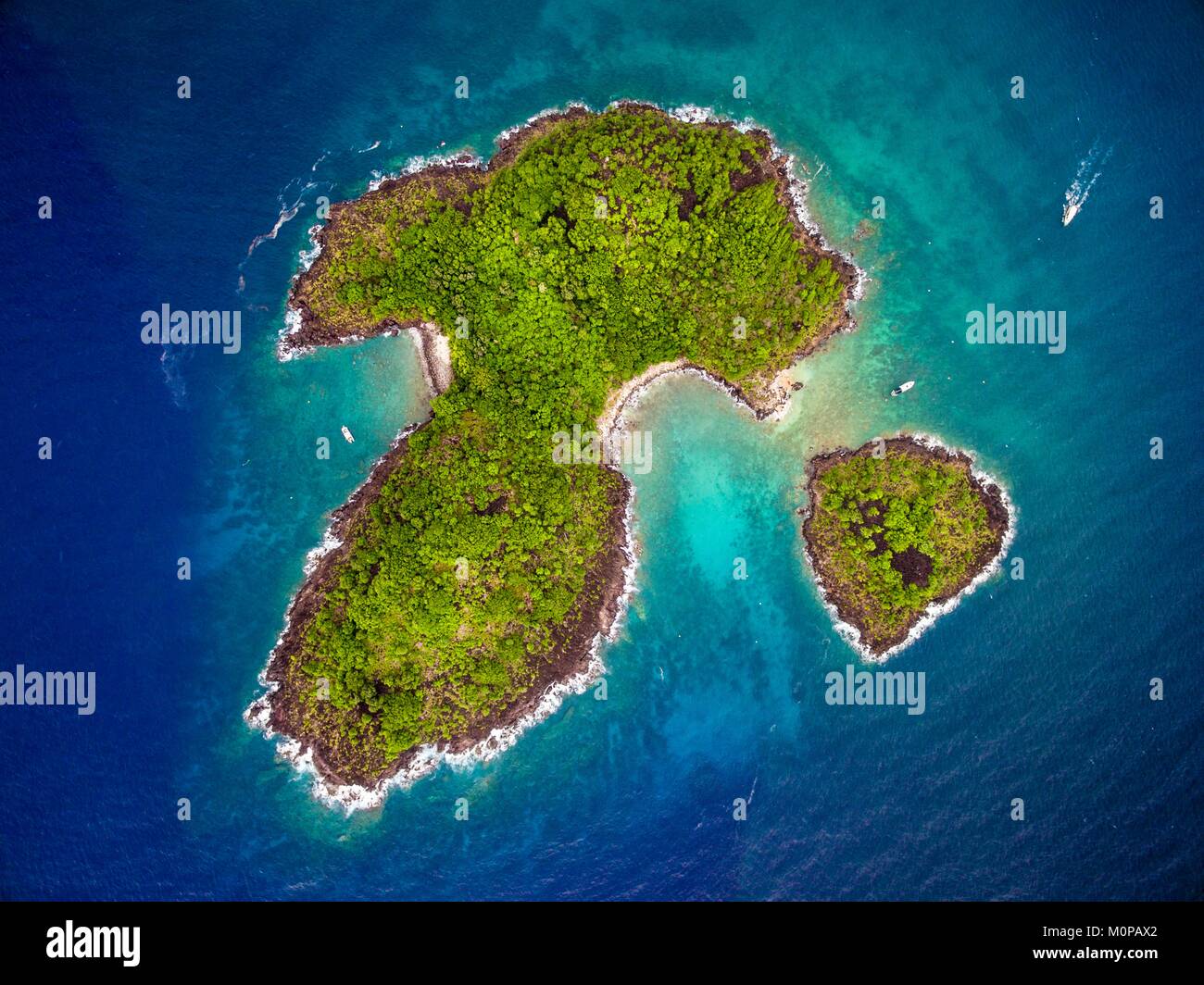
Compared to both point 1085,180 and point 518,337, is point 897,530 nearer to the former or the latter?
point 1085,180

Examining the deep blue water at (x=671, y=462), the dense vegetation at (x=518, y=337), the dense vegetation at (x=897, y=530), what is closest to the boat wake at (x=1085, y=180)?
the deep blue water at (x=671, y=462)

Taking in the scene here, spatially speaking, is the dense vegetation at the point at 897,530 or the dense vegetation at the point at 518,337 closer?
the dense vegetation at the point at 518,337

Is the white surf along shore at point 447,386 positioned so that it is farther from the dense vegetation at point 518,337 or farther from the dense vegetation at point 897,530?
the dense vegetation at point 897,530

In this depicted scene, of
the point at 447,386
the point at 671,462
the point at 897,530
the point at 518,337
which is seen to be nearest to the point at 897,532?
the point at 897,530

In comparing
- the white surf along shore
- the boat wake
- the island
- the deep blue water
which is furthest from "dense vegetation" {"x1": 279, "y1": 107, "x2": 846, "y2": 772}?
the boat wake

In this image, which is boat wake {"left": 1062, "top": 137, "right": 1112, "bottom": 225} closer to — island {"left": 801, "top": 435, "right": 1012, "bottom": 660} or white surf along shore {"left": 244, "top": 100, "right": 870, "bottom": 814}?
white surf along shore {"left": 244, "top": 100, "right": 870, "bottom": 814}
